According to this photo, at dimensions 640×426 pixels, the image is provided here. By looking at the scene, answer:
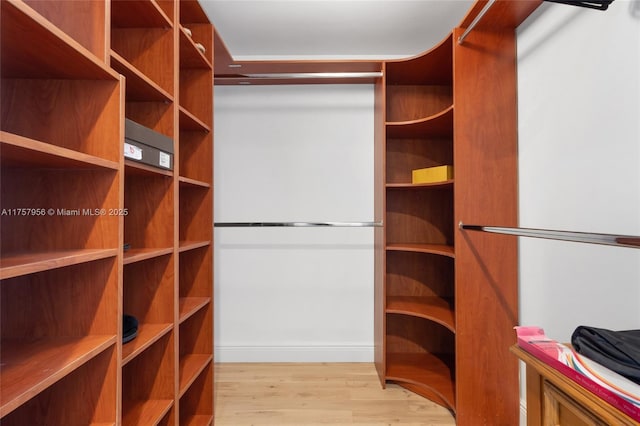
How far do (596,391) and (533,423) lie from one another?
28 centimetres

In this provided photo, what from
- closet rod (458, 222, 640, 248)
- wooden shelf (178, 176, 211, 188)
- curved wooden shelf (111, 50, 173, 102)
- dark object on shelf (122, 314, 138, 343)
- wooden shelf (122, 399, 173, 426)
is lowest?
wooden shelf (122, 399, 173, 426)

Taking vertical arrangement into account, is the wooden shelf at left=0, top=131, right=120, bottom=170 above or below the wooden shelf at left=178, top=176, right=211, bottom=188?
below

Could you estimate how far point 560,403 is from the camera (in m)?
0.73

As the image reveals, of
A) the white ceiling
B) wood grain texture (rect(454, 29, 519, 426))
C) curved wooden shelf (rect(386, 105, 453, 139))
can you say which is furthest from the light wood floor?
the white ceiling

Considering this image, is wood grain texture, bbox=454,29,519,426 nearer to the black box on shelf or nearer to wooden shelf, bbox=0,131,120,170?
the black box on shelf

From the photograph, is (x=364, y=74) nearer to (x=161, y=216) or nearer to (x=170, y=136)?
(x=170, y=136)

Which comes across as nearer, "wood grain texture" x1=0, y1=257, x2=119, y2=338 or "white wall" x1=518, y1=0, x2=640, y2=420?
"wood grain texture" x1=0, y1=257, x2=119, y2=338

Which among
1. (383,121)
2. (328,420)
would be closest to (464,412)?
(328,420)

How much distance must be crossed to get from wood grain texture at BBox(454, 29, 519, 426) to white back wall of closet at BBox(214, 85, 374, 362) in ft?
2.65

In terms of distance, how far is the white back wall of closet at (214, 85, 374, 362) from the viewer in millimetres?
2230

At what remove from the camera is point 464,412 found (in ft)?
4.84

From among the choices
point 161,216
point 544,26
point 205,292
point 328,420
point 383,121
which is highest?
point 544,26

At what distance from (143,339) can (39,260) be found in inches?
20.5

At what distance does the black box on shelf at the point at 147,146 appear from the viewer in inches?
35.9
